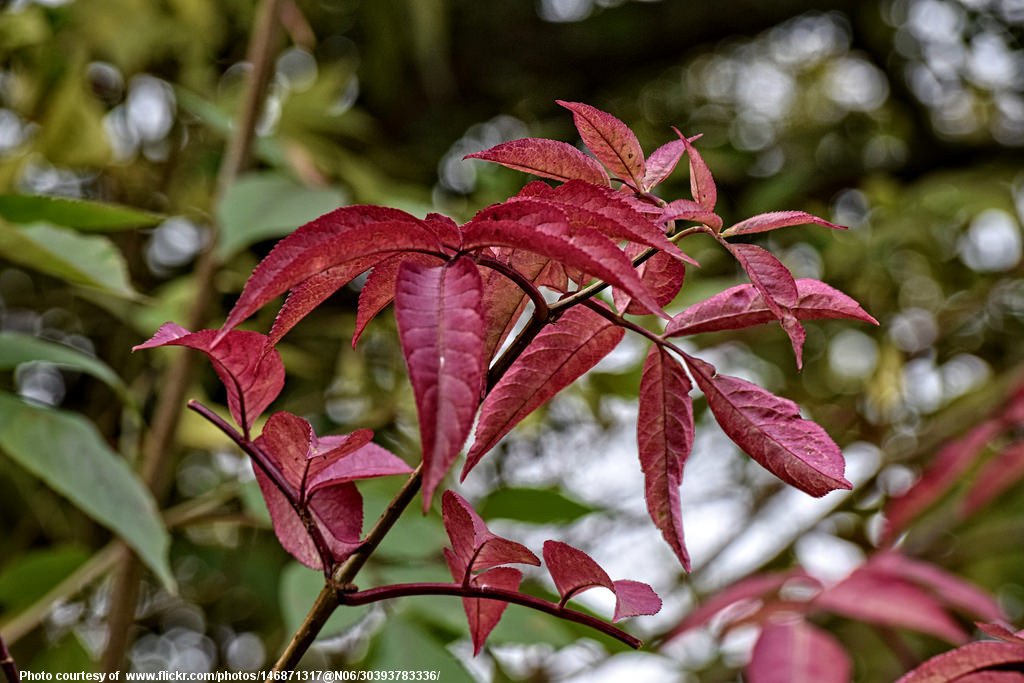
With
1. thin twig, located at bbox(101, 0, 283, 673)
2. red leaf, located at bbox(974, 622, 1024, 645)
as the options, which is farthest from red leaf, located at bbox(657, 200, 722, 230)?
thin twig, located at bbox(101, 0, 283, 673)

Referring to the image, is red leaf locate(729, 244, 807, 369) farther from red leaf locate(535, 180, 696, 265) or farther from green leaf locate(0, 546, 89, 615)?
green leaf locate(0, 546, 89, 615)

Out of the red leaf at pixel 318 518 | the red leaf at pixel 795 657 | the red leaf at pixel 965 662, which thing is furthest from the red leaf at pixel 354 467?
the red leaf at pixel 795 657

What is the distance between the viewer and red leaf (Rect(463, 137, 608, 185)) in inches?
7.8

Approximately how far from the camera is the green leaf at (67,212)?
37cm

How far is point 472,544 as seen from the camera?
195 mm

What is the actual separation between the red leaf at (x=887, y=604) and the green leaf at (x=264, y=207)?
12.4 inches

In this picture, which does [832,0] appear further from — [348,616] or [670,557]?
[348,616]

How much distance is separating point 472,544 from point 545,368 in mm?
39

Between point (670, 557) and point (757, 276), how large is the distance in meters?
0.97

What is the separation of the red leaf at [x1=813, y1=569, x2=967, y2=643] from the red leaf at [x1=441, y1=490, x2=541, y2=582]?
26 cm

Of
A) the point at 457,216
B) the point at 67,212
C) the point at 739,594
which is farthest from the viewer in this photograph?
the point at 457,216

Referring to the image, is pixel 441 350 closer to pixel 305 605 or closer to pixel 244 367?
pixel 244 367

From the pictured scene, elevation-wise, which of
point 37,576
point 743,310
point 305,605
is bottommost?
point 37,576

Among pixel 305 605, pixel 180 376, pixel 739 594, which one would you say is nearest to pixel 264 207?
pixel 180 376
